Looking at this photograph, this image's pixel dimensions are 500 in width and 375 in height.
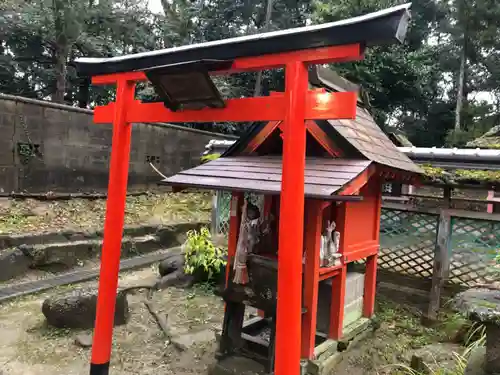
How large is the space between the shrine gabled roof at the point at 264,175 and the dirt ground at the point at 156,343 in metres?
2.42

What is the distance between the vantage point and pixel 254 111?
3.41 m

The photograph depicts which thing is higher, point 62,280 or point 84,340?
point 62,280

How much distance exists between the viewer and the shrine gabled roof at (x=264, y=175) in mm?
3652

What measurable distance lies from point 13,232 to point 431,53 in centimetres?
2158

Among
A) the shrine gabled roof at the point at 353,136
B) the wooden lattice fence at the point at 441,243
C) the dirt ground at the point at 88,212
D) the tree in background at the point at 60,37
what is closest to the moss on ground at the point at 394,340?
the wooden lattice fence at the point at 441,243

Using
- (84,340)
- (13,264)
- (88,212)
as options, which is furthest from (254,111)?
(88,212)

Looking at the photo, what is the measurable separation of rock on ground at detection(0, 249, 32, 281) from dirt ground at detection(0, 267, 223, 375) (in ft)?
3.63

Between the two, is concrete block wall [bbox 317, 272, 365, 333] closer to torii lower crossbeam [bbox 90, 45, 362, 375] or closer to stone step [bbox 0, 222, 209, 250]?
torii lower crossbeam [bbox 90, 45, 362, 375]

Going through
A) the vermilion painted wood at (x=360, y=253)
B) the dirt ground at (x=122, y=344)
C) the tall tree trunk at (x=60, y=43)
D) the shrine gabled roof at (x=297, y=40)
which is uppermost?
the tall tree trunk at (x=60, y=43)

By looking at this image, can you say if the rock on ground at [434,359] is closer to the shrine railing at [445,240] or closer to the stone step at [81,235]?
the shrine railing at [445,240]

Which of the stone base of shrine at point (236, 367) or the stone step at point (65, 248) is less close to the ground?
the stone step at point (65, 248)

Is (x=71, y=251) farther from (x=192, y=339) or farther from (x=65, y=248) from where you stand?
(x=192, y=339)

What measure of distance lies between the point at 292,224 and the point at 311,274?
4.97ft

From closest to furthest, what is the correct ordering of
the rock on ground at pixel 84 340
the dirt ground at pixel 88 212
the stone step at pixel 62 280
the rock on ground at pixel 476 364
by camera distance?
1. the rock on ground at pixel 476 364
2. the rock on ground at pixel 84 340
3. the stone step at pixel 62 280
4. the dirt ground at pixel 88 212
